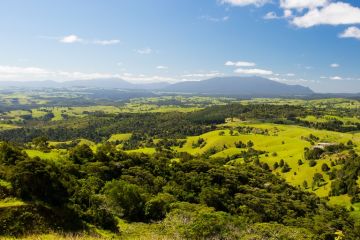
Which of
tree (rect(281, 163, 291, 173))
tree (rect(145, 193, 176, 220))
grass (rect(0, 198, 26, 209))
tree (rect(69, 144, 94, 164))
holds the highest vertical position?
grass (rect(0, 198, 26, 209))

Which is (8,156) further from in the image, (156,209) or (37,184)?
(156,209)

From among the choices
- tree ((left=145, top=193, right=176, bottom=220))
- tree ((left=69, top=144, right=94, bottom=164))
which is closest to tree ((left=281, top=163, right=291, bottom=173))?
tree ((left=69, top=144, right=94, bottom=164))

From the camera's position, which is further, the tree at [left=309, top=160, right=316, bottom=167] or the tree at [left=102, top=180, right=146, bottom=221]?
the tree at [left=309, top=160, right=316, bottom=167]

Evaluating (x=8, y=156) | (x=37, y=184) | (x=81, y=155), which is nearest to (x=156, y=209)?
(x=37, y=184)

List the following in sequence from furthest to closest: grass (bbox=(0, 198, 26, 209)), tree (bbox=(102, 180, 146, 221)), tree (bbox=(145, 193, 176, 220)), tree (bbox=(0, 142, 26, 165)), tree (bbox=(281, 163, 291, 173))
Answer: tree (bbox=(281, 163, 291, 173))
tree (bbox=(145, 193, 176, 220))
tree (bbox=(102, 180, 146, 221))
tree (bbox=(0, 142, 26, 165))
grass (bbox=(0, 198, 26, 209))

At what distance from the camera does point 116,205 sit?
51781 mm

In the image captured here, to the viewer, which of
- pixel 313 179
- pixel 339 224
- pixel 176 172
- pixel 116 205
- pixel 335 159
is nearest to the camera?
pixel 116 205

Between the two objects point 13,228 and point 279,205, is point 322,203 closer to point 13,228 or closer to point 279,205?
point 279,205

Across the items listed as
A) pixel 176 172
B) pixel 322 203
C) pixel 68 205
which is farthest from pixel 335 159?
pixel 68 205

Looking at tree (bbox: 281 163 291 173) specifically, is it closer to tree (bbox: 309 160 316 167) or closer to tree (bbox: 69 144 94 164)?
tree (bbox: 309 160 316 167)

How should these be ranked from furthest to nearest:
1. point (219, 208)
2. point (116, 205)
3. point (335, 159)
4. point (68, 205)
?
1. point (335, 159)
2. point (219, 208)
3. point (116, 205)
4. point (68, 205)

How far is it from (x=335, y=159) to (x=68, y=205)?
6024 inches

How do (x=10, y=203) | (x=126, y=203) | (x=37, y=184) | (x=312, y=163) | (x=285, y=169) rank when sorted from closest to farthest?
1. (x=10, y=203)
2. (x=37, y=184)
3. (x=126, y=203)
4. (x=312, y=163)
5. (x=285, y=169)

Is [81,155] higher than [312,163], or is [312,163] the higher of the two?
[81,155]
